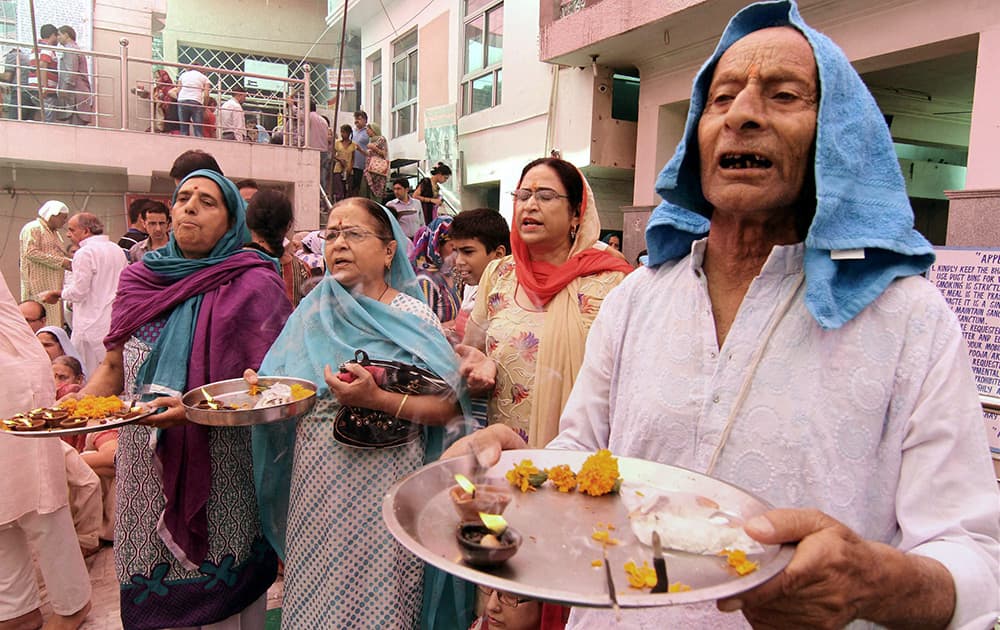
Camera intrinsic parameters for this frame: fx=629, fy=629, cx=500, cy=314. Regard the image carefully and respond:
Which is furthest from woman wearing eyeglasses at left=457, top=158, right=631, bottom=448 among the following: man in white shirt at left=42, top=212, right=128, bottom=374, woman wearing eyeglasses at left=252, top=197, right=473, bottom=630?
man in white shirt at left=42, top=212, right=128, bottom=374

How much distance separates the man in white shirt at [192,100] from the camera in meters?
11.4

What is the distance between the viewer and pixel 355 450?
254cm

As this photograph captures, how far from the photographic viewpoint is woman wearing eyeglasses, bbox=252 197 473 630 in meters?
2.51

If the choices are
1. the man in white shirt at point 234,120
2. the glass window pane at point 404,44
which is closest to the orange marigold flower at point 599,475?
the man in white shirt at point 234,120

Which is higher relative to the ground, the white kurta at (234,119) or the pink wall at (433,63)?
the pink wall at (433,63)

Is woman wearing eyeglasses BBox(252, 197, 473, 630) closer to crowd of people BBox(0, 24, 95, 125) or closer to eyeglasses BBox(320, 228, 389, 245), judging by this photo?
eyeglasses BBox(320, 228, 389, 245)

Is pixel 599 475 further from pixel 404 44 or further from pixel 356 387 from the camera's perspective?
pixel 404 44

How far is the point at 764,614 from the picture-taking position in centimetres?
105

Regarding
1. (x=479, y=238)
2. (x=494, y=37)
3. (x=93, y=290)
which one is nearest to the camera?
(x=479, y=238)

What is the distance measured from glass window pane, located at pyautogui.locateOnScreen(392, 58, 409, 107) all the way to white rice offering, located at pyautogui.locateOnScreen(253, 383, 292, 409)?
49.8 feet

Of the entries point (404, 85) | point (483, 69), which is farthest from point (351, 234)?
point (404, 85)

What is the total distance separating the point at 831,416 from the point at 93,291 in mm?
6889

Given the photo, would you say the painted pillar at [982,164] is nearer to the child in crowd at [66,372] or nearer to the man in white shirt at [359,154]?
the child in crowd at [66,372]

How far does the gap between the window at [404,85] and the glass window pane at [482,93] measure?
3.04 m
